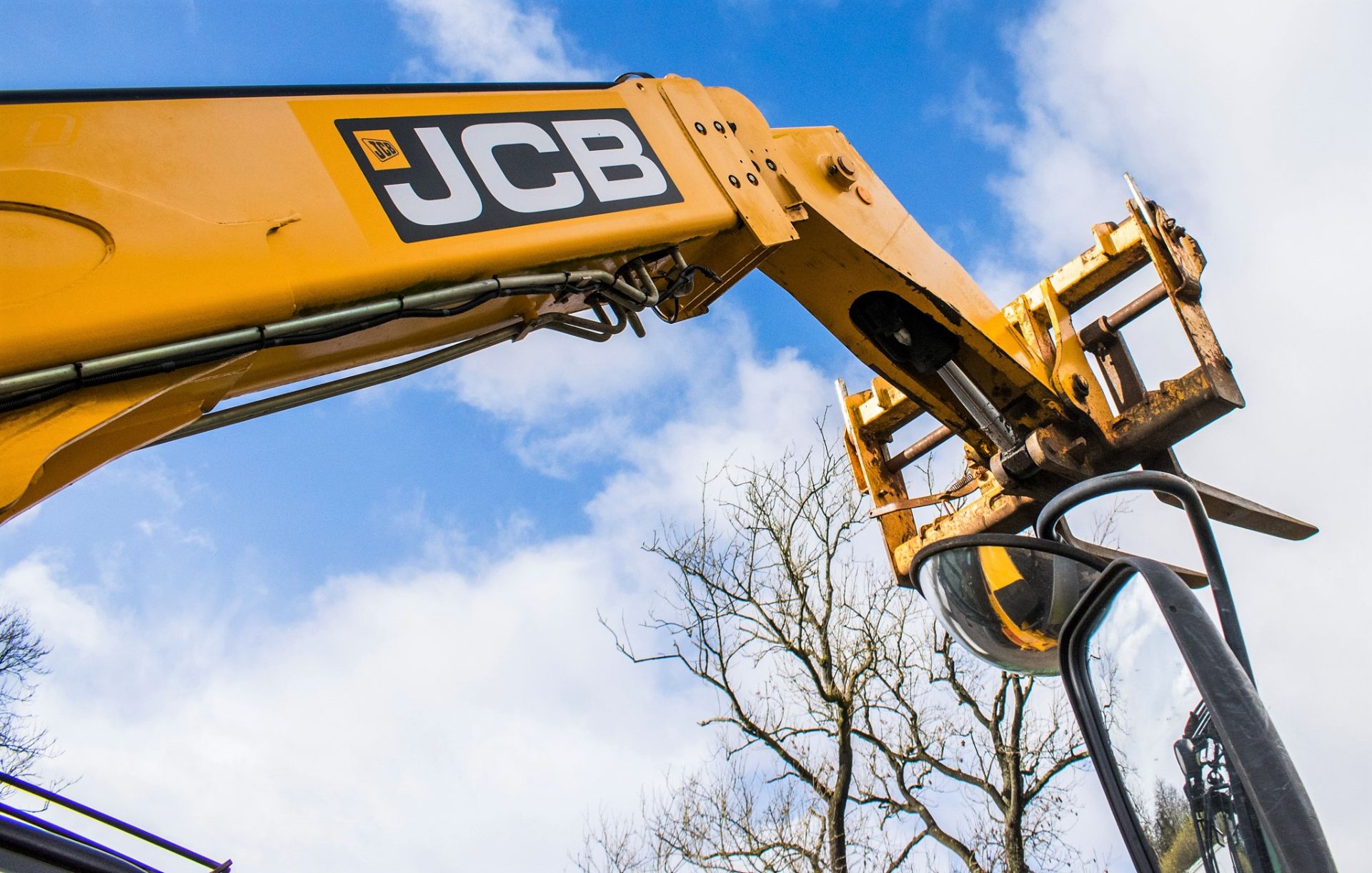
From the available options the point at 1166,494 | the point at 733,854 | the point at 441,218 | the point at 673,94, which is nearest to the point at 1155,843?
the point at 1166,494

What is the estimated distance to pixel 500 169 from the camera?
2.70 m

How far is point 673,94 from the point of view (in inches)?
137

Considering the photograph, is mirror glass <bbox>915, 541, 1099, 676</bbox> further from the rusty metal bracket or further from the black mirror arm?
the rusty metal bracket

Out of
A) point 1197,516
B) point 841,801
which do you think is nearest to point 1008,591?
point 1197,516

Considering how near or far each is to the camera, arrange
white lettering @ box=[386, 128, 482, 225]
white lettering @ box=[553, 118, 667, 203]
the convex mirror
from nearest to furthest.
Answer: the convex mirror < white lettering @ box=[386, 128, 482, 225] < white lettering @ box=[553, 118, 667, 203]

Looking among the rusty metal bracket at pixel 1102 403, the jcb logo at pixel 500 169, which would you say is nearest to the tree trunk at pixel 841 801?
the rusty metal bracket at pixel 1102 403

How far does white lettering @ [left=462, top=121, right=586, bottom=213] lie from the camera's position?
8.73ft

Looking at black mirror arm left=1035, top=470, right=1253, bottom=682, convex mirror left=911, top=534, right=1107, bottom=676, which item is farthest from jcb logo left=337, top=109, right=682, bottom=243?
black mirror arm left=1035, top=470, right=1253, bottom=682

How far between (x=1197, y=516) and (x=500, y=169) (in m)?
1.83

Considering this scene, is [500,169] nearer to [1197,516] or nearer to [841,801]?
[1197,516]

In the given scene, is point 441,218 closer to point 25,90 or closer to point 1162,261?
point 25,90

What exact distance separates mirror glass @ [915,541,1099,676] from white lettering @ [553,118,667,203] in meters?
1.29

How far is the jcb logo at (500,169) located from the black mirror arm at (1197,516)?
1524 millimetres

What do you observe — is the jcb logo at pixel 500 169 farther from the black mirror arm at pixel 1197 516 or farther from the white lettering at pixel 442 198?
the black mirror arm at pixel 1197 516
